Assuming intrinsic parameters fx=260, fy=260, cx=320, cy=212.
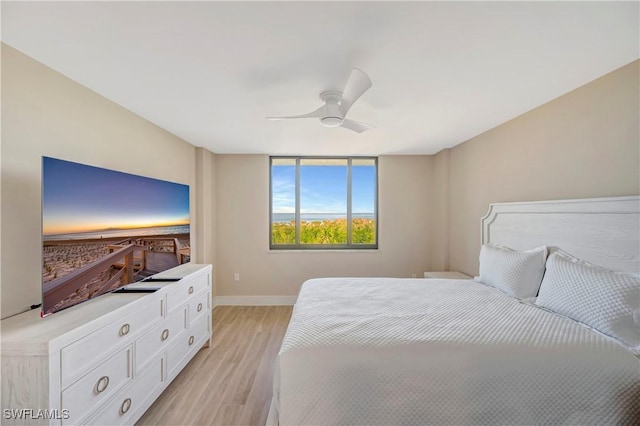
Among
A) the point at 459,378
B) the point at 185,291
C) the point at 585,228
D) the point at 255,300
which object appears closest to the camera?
the point at 459,378

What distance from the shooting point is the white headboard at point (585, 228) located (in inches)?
65.4

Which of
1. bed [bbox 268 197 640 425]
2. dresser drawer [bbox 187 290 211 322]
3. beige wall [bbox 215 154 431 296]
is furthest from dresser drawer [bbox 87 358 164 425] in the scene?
beige wall [bbox 215 154 431 296]

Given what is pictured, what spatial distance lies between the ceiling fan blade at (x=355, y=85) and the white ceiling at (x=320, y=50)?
13 centimetres

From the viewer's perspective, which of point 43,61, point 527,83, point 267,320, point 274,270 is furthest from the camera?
point 274,270

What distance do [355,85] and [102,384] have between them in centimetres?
230

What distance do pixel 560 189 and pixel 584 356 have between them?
146 centimetres

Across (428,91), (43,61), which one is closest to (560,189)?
(428,91)

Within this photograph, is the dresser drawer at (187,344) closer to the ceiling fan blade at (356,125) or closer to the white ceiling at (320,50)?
the white ceiling at (320,50)

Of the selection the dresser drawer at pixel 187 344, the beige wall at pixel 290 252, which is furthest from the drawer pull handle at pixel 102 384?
the beige wall at pixel 290 252

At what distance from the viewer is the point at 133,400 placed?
67.1 inches

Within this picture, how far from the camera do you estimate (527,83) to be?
1.90 m

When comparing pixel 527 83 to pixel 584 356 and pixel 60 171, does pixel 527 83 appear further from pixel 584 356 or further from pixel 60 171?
pixel 60 171

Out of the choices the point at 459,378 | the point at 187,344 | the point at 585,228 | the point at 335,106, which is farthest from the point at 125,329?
the point at 585,228

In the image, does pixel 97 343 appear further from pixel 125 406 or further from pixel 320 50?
pixel 320 50
